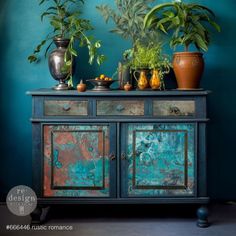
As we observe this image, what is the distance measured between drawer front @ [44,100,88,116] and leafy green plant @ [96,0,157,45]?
29.7 inches

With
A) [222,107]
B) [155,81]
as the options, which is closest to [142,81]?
[155,81]

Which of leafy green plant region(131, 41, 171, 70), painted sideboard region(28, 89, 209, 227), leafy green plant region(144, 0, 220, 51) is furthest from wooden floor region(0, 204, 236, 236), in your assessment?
leafy green plant region(144, 0, 220, 51)

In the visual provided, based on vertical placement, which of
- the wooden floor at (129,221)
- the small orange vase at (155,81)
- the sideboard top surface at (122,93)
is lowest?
the wooden floor at (129,221)

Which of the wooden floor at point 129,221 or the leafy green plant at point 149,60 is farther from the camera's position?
the leafy green plant at point 149,60

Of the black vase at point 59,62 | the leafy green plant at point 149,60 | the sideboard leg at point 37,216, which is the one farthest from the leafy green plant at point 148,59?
the sideboard leg at point 37,216

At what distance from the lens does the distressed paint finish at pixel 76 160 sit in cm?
290

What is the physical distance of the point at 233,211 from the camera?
326cm

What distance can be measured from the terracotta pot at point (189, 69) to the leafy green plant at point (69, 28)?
0.54 m

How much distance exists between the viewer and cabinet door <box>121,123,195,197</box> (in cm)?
289

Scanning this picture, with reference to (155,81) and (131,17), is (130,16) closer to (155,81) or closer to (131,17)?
(131,17)

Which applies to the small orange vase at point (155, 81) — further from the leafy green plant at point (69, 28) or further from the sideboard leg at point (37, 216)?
the sideboard leg at point (37, 216)

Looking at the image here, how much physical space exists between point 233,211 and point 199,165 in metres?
0.60

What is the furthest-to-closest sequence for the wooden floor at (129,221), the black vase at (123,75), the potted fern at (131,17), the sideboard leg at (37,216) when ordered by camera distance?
the potted fern at (131,17), the black vase at (123,75), the sideboard leg at (37,216), the wooden floor at (129,221)

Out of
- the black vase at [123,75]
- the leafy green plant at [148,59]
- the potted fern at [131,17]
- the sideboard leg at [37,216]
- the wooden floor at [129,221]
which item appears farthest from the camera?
the potted fern at [131,17]
